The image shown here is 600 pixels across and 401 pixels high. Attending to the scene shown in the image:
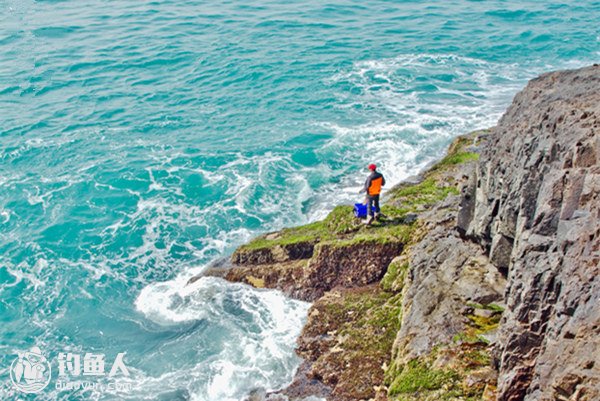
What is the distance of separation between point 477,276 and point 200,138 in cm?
3036

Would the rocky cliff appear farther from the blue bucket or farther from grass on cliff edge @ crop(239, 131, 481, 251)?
the blue bucket

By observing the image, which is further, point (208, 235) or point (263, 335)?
point (208, 235)

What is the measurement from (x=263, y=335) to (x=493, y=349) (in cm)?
1157

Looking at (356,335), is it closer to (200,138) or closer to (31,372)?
(31,372)

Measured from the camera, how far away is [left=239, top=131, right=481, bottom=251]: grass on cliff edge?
84.4 ft

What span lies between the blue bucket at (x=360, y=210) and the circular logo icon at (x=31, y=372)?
14917 mm

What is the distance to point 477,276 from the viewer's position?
18.2 m

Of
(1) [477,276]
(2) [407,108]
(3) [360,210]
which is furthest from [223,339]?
(2) [407,108]

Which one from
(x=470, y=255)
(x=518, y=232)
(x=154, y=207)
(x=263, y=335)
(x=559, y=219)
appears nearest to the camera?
(x=559, y=219)

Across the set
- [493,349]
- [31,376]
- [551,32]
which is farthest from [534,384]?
[551,32]

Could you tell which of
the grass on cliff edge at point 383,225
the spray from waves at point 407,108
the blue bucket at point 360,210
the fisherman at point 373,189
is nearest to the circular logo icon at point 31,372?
the grass on cliff edge at point 383,225

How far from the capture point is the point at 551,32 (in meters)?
65.9

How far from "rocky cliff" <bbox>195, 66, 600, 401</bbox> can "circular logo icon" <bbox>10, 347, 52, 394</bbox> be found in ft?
28.8

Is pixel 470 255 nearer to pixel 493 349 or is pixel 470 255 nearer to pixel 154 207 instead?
pixel 493 349
